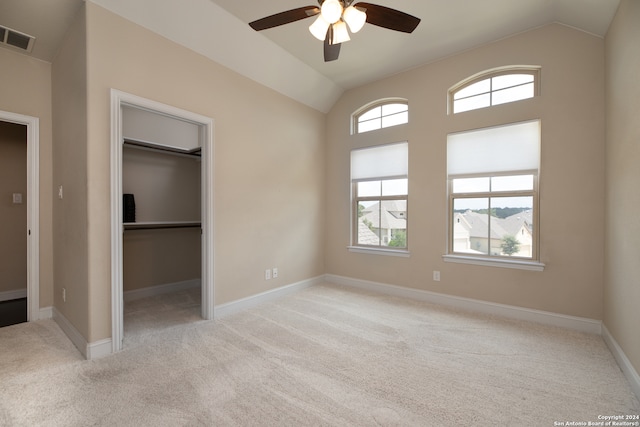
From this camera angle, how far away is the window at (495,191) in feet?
10.1

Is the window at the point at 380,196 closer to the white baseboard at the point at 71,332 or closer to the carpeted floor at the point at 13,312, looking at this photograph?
the white baseboard at the point at 71,332

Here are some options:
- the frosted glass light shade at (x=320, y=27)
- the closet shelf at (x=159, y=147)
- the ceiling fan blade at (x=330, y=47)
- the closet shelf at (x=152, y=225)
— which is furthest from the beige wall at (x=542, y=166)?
the closet shelf at (x=152, y=225)

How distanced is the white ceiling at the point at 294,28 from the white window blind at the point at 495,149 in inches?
40.9

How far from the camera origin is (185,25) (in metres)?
2.67

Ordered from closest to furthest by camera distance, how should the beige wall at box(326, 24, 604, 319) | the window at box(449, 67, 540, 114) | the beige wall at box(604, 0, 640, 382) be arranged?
1. the beige wall at box(604, 0, 640, 382)
2. the beige wall at box(326, 24, 604, 319)
3. the window at box(449, 67, 540, 114)

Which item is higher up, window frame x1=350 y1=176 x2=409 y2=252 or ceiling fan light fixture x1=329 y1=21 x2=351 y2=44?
ceiling fan light fixture x1=329 y1=21 x2=351 y2=44

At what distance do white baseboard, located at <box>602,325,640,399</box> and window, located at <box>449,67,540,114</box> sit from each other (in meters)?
2.53

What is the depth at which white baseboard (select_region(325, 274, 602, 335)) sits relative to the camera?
279 centimetres

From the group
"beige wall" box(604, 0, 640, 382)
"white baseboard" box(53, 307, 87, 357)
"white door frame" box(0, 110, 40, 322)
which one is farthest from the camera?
"white door frame" box(0, 110, 40, 322)

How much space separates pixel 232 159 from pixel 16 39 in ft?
7.37

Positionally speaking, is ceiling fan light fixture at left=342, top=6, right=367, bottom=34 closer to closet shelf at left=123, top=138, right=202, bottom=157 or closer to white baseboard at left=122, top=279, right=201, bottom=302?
closet shelf at left=123, top=138, right=202, bottom=157

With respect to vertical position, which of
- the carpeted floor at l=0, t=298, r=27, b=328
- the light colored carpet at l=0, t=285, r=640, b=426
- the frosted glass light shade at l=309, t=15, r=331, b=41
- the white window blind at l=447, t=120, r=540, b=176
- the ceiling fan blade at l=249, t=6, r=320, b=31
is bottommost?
the light colored carpet at l=0, t=285, r=640, b=426

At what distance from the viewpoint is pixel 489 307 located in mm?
3277

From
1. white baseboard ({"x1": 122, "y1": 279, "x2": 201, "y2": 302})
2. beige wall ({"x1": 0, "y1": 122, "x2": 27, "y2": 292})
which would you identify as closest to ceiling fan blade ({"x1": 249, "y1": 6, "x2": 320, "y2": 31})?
white baseboard ({"x1": 122, "y1": 279, "x2": 201, "y2": 302})
